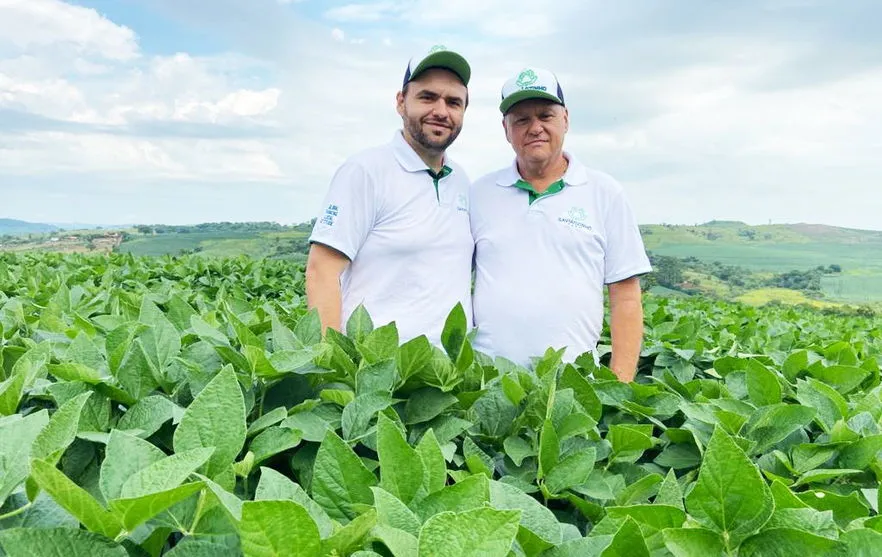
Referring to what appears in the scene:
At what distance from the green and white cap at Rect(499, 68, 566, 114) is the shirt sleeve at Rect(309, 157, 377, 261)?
900 mm

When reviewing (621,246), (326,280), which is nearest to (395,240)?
(326,280)

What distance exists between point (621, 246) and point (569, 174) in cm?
50

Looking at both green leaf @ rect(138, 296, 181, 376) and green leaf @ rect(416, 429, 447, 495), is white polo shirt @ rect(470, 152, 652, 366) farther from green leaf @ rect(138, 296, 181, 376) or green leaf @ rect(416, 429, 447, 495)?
green leaf @ rect(416, 429, 447, 495)

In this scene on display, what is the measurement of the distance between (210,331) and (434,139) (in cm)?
229

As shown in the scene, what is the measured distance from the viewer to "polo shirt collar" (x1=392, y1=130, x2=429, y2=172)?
12.7ft

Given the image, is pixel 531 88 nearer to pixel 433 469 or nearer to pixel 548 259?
pixel 548 259

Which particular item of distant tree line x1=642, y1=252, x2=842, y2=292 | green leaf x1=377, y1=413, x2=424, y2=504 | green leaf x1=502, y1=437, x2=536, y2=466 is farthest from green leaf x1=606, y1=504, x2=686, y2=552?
distant tree line x1=642, y1=252, x2=842, y2=292

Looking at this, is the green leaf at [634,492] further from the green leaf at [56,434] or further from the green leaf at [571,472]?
the green leaf at [56,434]

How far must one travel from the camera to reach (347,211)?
3682 mm

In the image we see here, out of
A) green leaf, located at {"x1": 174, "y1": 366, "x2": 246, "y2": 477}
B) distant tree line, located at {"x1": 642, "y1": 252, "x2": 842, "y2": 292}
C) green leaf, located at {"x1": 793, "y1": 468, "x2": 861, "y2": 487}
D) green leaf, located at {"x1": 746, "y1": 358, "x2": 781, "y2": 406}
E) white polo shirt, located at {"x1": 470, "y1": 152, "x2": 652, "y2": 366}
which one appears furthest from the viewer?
distant tree line, located at {"x1": 642, "y1": 252, "x2": 842, "y2": 292}

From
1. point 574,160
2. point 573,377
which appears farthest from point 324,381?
point 574,160

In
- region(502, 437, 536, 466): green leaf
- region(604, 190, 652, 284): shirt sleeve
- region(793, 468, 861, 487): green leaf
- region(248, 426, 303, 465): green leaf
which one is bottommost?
region(793, 468, 861, 487): green leaf

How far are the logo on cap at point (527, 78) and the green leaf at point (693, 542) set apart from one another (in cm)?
311

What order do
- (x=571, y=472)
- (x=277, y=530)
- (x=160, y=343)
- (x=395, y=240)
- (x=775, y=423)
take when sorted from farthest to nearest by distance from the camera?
(x=395, y=240) < (x=775, y=423) < (x=160, y=343) < (x=571, y=472) < (x=277, y=530)
